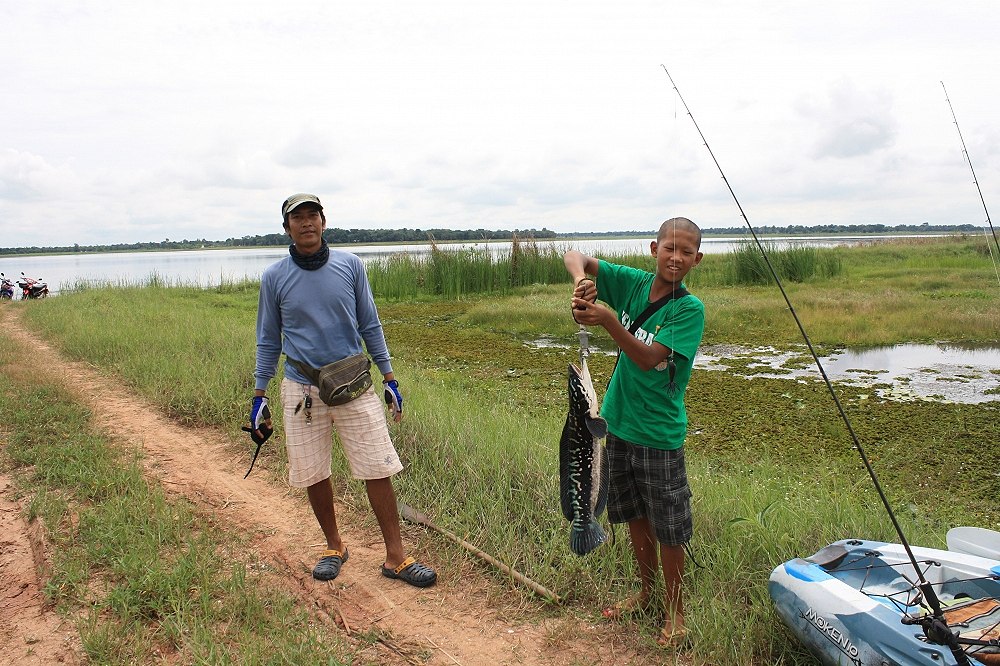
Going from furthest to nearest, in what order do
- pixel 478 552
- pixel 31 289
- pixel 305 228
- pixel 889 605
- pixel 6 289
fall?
pixel 6 289 < pixel 31 289 < pixel 478 552 < pixel 305 228 < pixel 889 605

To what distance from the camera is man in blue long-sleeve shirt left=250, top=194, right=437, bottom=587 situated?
3051 mm

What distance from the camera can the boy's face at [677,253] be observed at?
243 cm

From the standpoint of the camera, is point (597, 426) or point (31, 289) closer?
point (597, 426)

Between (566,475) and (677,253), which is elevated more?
(677,253)

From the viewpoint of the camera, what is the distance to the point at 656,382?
2482 mm

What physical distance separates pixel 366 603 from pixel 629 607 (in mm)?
1191

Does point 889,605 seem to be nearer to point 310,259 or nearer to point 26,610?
point 310,259

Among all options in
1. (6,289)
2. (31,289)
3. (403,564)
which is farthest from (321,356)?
(6,289)

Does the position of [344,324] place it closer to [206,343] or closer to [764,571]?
[764,571]

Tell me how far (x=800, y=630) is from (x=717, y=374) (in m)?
6.30

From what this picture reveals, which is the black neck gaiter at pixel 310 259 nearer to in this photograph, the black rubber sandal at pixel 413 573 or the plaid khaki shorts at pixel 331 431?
the plaid khaki shorts at pixel 331 431

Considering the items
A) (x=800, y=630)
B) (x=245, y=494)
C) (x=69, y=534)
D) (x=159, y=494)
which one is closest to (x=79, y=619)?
(x=69, y=534)

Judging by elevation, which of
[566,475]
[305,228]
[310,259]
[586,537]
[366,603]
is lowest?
[366,603]

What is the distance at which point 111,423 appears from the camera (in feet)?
18.1
